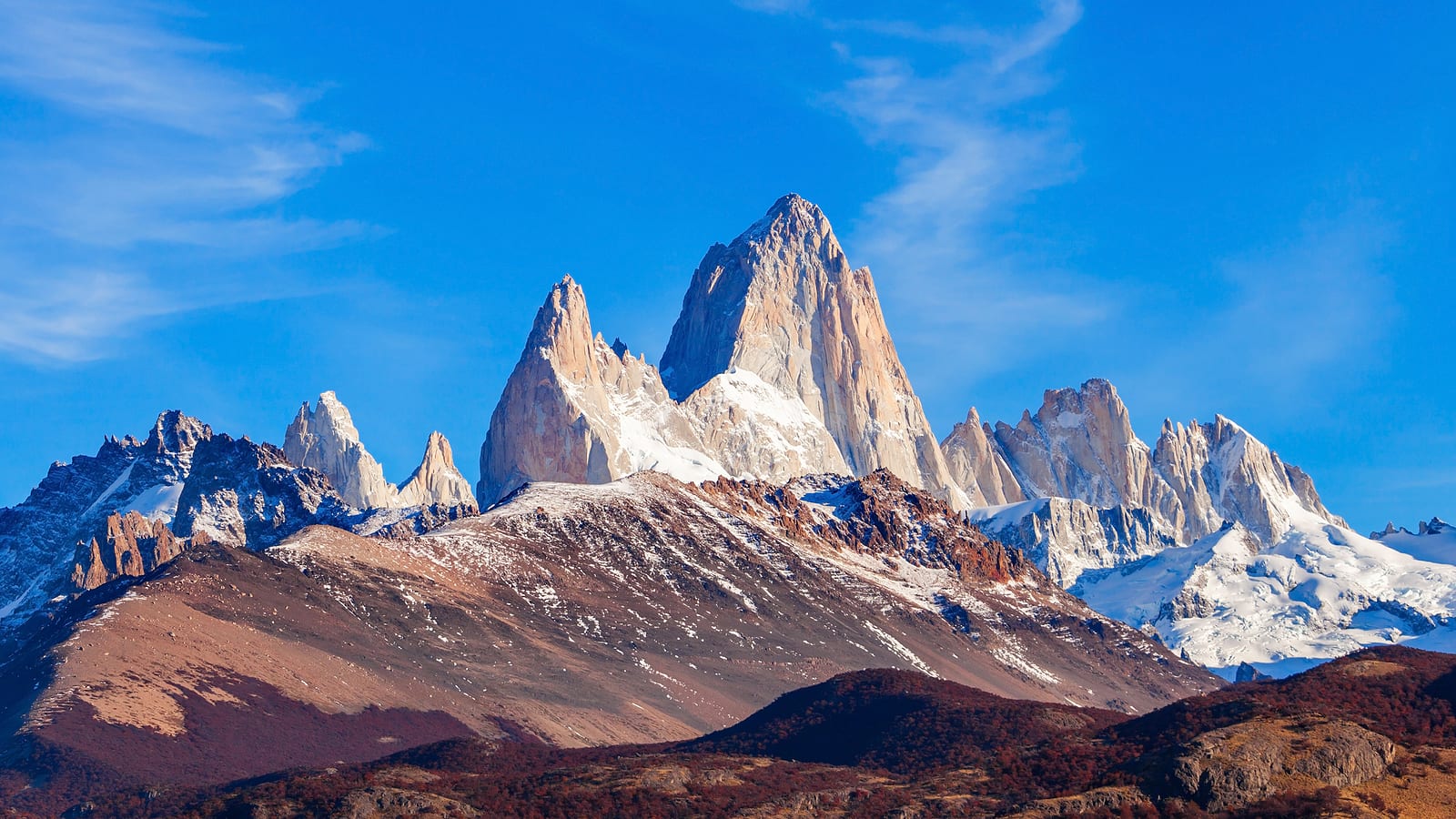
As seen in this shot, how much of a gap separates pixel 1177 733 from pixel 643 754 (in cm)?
4926

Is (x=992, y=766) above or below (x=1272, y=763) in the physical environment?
above

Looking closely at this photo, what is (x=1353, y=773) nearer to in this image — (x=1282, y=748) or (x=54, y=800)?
(x=1282, y=748)

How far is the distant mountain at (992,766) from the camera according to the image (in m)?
104

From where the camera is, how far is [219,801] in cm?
13188

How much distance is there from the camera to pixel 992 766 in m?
125

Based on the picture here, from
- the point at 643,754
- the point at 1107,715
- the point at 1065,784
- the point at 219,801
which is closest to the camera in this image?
the point at 1065,784

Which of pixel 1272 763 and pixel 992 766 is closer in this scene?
pixel 1272 763

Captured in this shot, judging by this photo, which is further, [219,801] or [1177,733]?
[219,801]

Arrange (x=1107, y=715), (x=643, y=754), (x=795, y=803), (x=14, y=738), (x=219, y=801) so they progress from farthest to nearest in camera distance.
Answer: (x=14, y=738) < (x=1107, y=715) < (x=643, y=754) < (x=219, y=801) < (x=795, y=803)

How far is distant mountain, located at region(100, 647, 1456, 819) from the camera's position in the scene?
4085 inches

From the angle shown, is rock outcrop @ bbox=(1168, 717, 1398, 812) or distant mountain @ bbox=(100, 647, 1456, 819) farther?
distant mountain @ bbox=(100, 647, 1456, 819)

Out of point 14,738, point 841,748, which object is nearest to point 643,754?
point 841,748

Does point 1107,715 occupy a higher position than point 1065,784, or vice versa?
point 1107,715

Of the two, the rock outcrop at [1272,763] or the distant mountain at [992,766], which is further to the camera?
the distant mountain at [992,766]
